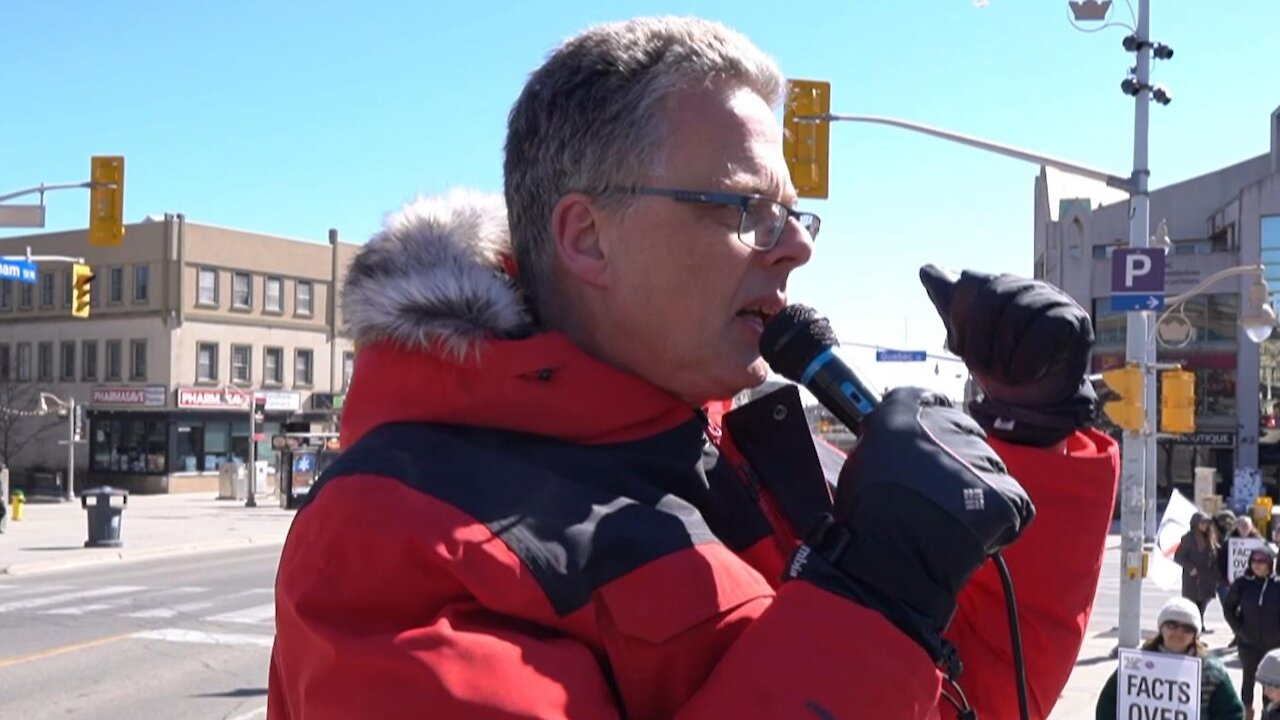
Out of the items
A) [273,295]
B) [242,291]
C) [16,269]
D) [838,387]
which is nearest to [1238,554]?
[838,387]

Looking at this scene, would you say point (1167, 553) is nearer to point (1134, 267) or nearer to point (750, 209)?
point (1134, 267)

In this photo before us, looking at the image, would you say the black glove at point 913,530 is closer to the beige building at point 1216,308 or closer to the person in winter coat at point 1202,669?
the person in winter coat at point 1202,669

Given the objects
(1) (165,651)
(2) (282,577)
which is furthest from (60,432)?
(2) (282,577)

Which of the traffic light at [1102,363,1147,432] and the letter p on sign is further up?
the letter p on sign

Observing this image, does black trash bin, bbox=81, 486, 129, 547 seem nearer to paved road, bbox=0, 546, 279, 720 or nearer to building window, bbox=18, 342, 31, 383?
paved road, bbox=0, 546, 279, 720

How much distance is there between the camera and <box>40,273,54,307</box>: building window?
51500 millimetres

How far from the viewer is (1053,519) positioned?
179 cm

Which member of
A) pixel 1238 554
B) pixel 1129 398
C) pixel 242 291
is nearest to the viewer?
pixel 1129 398

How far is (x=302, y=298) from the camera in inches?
2100

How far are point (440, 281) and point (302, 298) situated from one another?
5358 cm

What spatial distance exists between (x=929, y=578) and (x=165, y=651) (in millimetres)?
12683

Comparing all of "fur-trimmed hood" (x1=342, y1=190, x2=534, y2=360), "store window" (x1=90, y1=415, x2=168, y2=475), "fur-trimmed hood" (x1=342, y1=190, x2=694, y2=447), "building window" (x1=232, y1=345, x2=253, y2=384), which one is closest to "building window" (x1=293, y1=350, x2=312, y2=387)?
"building window" (x1=232, y1=345, x2=253, y2=384)

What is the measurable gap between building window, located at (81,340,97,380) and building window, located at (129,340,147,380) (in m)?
1.85

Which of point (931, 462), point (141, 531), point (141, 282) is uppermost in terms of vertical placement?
point (141, 282)
